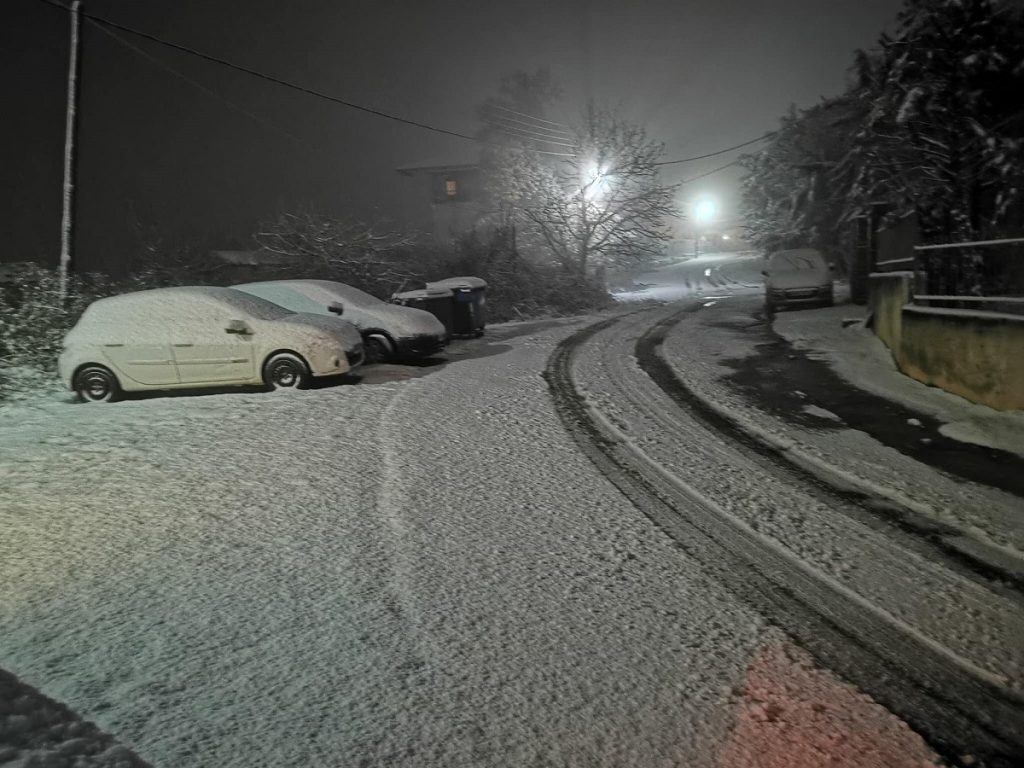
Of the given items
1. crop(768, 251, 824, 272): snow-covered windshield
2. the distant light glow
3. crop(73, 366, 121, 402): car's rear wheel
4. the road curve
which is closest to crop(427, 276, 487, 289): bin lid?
crop(73, 366, 121, 402): car's rear wheel

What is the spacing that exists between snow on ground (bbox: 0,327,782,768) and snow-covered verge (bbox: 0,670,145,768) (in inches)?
2.4

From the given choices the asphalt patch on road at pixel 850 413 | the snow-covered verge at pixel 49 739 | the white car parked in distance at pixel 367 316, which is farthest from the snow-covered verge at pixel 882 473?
the snow-covered verge at pixel 49 739

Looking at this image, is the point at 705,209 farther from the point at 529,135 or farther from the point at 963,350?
the point at 963,350

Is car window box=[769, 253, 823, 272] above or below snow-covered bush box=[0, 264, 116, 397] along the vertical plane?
above

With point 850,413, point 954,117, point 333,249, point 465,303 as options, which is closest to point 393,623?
point 850,413

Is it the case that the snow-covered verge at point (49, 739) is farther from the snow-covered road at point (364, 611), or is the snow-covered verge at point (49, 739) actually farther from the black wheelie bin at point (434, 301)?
the black wheelie bin at point (434, 301)

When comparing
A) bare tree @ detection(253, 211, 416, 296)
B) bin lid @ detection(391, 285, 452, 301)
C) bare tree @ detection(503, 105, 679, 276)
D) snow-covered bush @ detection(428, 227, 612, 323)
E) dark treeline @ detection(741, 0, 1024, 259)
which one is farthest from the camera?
bare tree @ detection(503, 105, 679, 276)

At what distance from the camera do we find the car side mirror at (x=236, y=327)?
28.4ft

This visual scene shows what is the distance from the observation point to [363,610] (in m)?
3.24

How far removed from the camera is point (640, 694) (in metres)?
2.60

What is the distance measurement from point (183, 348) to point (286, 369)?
1.36 m

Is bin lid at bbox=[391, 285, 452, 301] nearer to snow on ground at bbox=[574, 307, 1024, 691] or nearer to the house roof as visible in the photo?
snow on ground at bbox=[574, 307, 1024, 691]

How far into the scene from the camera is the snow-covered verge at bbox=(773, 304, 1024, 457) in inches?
256

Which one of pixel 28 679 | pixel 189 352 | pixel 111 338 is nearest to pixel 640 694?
pixel 28 679
